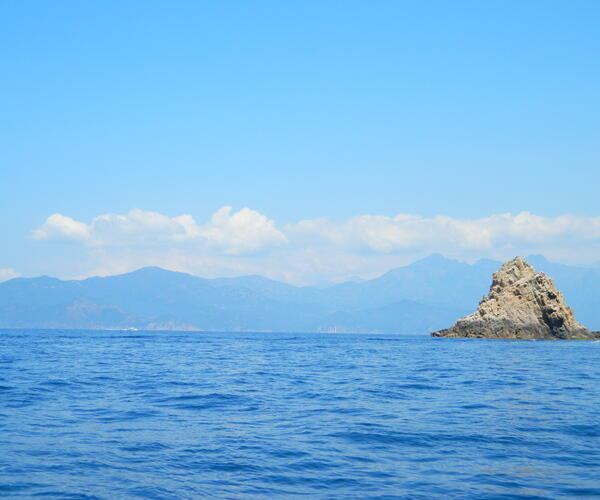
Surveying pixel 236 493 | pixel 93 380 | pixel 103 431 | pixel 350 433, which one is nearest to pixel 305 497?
pixel 236 493

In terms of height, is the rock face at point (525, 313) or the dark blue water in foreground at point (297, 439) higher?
the rock face at point (525, 313)

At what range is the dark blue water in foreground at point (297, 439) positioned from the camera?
1482 cm

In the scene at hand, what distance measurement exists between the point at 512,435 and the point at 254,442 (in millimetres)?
8969

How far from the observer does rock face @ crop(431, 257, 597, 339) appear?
125000mm

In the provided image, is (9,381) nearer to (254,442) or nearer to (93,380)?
(93,380)

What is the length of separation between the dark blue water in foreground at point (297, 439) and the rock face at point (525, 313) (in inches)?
3657

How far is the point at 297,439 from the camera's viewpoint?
1980 centimetres

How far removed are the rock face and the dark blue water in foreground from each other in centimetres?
9289

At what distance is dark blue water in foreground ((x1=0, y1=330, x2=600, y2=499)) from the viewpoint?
1482 cm

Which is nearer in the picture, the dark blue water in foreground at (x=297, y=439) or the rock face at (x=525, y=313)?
the dark blue water in foreground at (x=297, y=439)

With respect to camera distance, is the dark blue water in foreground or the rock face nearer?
the dark blue water in foreground

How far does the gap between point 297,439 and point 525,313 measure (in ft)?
382

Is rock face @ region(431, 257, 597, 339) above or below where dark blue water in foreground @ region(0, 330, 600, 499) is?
above

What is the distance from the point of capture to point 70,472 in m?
15.7
